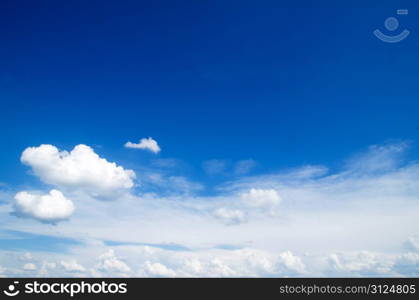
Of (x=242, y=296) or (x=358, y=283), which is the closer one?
(x=242, y=296)

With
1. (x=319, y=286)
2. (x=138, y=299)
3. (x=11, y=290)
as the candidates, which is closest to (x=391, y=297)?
(x=319, y=286)

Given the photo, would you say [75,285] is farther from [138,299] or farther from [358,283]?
[358,283]

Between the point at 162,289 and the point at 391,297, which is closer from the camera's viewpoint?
the point at 162,289

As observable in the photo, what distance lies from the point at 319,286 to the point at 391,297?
21.7 ft

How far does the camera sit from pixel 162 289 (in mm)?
29203

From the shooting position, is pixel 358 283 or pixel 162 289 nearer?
pixel 162 289

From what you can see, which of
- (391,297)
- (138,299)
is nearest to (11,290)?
(138,299)

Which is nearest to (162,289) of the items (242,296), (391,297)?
(242,296)

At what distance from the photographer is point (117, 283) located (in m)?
30.6

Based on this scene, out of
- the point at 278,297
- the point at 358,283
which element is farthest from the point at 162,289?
the point at 358,283

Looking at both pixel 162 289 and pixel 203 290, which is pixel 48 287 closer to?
pixel 162 289

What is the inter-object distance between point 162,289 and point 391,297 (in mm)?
21342

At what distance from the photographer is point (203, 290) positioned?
1145 inches

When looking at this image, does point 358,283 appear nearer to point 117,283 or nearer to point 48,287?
point 117,283
